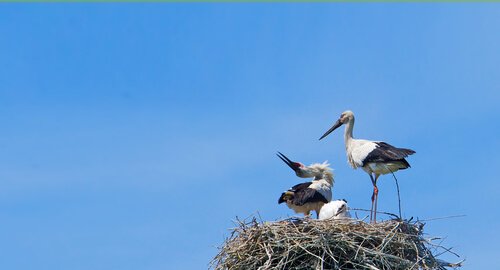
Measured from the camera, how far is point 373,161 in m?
15.3

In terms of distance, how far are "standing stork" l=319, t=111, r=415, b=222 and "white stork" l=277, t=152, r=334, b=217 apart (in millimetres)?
442

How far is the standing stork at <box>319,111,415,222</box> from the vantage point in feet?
49.6

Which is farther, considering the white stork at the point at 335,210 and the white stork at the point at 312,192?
the white stork at the point at 312,192

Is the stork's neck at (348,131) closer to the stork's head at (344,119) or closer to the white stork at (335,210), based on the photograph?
the stork's head at (344,119)

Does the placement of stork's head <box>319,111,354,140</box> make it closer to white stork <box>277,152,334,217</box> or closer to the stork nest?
white stork <box>277,152,334,217</box>

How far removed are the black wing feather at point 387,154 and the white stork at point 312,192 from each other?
2.04 ft

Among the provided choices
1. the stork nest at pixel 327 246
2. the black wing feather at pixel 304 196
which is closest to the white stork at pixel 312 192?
the black wing feather at pixel 304 196

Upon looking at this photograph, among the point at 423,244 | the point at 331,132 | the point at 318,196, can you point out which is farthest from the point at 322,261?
the point at 331,132

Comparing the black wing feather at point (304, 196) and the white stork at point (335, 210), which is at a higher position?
the black wing feather at point (304, 196)

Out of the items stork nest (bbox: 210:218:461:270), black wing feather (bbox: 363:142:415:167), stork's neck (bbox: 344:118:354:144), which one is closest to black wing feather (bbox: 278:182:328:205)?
black wing feather (bbox: 363:142:415:167)

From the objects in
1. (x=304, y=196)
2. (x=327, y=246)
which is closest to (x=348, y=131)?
(x=304, y=196)

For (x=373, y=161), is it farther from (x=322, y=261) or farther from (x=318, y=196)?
(x=322, y=261)

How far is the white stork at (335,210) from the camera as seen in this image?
44.6 ft

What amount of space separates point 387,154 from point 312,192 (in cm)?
115
